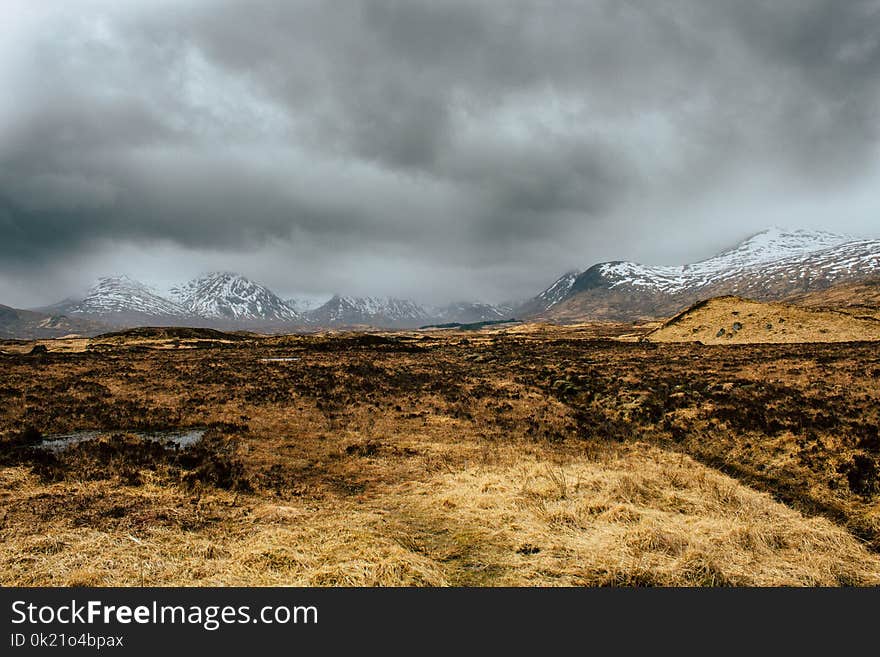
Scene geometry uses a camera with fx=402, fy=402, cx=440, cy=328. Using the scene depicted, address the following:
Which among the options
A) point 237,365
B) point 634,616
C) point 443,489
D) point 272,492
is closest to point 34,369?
point 237,365

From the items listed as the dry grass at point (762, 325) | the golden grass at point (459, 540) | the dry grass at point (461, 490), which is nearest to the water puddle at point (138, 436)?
the dry grass at point (461, 490)

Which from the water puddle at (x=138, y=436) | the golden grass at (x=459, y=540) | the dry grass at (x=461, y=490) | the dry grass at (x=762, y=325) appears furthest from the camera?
the dry grass at (x=762, y=325)

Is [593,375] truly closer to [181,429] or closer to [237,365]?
[181,429]

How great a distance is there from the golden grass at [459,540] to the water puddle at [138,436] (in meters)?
4.13

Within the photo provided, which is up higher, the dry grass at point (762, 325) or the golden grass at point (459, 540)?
the dry grass at point (762, 325)

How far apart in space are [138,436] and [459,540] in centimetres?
1532

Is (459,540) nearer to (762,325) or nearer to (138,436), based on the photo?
(138,436)

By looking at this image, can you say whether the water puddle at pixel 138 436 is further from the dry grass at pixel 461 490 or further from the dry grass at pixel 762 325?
the dry grass at pixel 762 325

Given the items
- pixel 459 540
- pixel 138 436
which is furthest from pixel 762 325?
pixel 138 436

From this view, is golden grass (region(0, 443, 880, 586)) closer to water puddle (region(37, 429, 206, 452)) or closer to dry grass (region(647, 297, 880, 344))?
water puddle (region(37, 429, 206, 452))

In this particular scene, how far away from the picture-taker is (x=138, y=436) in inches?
655

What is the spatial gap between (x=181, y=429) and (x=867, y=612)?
2184cm

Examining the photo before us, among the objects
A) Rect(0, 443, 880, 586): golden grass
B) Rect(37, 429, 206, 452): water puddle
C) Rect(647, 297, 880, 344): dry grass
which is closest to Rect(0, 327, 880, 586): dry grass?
Rect(0, 443, 880, 586): golden grass

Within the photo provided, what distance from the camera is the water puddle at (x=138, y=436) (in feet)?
50.3
